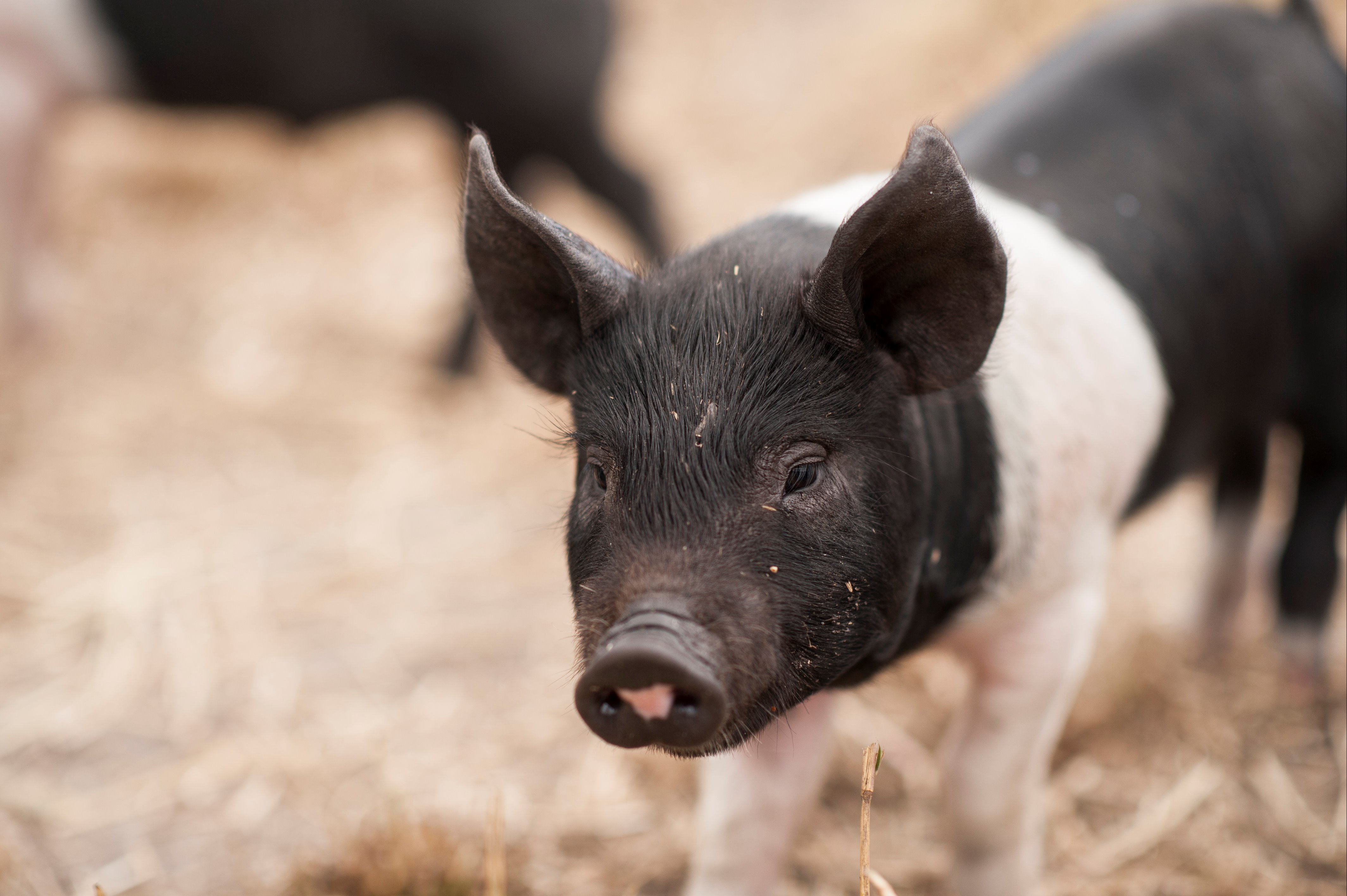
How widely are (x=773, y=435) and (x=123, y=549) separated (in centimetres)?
309

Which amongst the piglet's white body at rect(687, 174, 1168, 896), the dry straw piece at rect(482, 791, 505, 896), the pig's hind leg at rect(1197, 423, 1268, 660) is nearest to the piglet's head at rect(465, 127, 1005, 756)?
the piglet's white body at rect(687, 174, 1168, 896)

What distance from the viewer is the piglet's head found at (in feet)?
4.59

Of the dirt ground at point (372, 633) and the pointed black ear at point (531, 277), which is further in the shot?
the dirt ground at point (372, 633)

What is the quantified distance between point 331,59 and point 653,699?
3.83 m

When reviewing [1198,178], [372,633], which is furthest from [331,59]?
[1198,178]

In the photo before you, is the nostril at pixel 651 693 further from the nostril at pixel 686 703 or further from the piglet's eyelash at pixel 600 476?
the piglet's eyelash at pixel 600 476

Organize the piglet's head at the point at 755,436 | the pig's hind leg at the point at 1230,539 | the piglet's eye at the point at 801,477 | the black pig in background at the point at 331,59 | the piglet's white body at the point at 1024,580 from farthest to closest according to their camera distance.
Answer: the black pig in background at the point at 331,59
the pig's hind leg at the point at 1230,539
the piglet's white body at the point at 1024,580
the piglet's eye at the point at 801,477
the piglet's head at the point at 755,436

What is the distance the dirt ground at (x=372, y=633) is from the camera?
2568mm

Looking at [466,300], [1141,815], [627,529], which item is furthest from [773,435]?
[466,300]

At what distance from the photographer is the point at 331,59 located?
443 centimetres

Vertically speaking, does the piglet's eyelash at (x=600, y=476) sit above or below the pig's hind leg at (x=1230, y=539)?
above

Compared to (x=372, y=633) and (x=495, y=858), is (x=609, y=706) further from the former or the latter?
(x=372, y=633)

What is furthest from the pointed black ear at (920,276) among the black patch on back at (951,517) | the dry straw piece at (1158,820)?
the dry straw piece at (1158,820)

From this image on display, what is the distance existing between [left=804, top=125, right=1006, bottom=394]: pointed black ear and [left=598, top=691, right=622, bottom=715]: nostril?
1.88 feet
